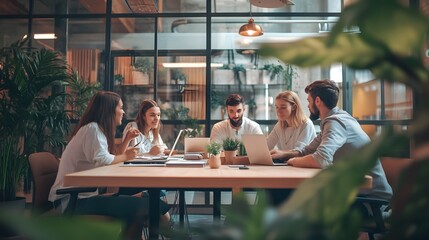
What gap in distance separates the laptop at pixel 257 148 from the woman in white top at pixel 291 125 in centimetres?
125

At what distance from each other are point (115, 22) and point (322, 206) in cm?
595

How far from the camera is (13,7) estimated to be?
19.2 ft

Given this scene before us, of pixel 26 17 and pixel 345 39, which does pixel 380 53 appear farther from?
pixel 26 17

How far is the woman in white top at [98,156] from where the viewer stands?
2.56 m

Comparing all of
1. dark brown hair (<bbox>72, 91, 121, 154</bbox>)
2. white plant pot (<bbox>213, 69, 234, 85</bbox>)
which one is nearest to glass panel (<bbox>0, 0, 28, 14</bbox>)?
white plant pot (<bbox>213, 69, 234, 85</bbox>)

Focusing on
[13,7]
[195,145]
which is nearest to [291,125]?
[195,145]

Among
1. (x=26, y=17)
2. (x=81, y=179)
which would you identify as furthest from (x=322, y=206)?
(x=26, y=17)

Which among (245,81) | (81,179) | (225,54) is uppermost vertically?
(225,54)

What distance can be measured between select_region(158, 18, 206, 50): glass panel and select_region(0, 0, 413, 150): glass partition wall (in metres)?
0.01

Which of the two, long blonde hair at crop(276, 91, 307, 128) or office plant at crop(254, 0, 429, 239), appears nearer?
office plant at crop(254, 0, 429, 239)

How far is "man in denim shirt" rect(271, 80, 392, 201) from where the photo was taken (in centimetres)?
236

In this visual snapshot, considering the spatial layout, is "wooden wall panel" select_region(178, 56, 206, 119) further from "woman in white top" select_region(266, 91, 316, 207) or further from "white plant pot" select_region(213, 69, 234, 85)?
"woman in white top" select_region(266, 91, 316, 207)

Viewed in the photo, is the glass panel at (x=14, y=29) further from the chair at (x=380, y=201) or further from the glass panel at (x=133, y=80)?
the chair at (x=380, y=201)

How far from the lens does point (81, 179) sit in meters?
1.90
